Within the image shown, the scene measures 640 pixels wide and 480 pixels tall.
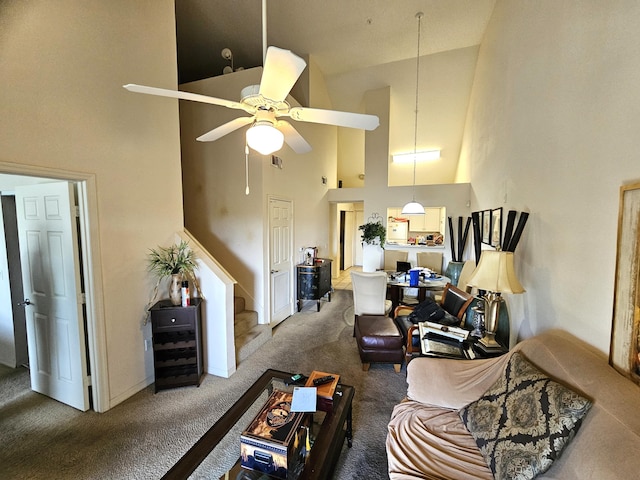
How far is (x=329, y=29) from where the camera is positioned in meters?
4.17

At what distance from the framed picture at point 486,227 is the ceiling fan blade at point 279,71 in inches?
134

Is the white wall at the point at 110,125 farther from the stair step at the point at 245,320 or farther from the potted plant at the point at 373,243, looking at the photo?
the potted plant at the point at 373,243

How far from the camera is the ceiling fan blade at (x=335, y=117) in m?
1.68

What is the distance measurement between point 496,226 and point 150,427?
416 cm

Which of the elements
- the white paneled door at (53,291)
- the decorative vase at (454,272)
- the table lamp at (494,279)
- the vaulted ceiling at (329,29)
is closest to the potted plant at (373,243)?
the decorative vase at (454,272)

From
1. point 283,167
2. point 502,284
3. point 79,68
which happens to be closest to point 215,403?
point 502,284

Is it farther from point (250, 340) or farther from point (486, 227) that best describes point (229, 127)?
point (486, 227)

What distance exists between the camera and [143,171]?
2514mm

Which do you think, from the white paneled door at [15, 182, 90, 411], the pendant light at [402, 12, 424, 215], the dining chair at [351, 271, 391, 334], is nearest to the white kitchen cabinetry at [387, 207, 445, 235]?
the pendant light at [402, 12, 424, 215]

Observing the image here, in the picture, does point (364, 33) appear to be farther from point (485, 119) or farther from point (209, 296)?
point (209, 296)

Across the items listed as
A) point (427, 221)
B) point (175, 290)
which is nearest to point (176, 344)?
point (175, 290)

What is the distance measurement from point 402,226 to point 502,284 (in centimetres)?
551

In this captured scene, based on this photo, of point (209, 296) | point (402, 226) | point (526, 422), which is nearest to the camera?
point (526, 422)

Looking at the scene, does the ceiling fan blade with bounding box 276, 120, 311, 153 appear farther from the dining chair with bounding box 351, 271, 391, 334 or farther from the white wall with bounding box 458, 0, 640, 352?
the white wall with bounding box 458, 0, 640, 352
